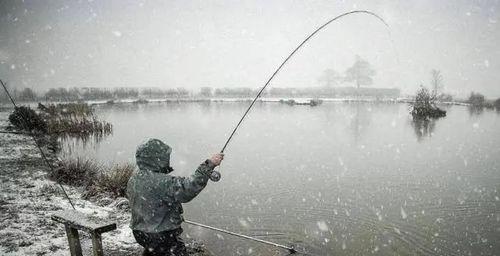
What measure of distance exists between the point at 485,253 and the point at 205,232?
5573mm

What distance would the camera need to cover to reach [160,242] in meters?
3.73

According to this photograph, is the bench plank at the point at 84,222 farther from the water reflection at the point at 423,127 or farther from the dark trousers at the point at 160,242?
the water reflection at the point at 423,127

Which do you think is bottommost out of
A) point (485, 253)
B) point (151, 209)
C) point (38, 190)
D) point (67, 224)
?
point (485, 253)

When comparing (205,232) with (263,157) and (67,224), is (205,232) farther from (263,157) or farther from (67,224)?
(263,157)

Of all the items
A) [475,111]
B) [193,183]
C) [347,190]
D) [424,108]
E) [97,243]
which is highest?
[193,183]

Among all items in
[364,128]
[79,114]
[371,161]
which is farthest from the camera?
[79,114]

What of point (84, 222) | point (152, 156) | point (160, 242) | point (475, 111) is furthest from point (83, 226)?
point (475, 111)

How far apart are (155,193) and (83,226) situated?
1.42 meters

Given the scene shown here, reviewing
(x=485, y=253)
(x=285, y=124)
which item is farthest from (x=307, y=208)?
(x=285, y=124)

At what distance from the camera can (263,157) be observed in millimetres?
15734

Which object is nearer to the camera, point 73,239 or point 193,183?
point 193,183

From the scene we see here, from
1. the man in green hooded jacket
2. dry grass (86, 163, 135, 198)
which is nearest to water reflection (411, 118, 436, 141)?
dry grass (86, 163, 135, 198)

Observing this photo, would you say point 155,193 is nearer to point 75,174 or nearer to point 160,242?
point 160,242

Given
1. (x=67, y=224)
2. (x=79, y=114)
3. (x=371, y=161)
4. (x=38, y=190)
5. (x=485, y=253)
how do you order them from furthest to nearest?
(x=79, y=114) < (x=371, y=161) < (x=38, y=190) < (x=485, y=253) < (x=67, y=224)
